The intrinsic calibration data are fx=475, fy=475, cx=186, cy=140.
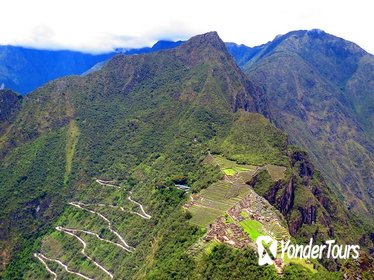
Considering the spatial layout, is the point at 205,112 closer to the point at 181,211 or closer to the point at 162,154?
the point at 162,154

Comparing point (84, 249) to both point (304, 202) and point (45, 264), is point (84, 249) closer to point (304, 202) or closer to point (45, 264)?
point (45, 264)

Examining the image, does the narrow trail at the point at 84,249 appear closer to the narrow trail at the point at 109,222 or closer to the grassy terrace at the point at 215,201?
the narrow trail at the point at 109,222

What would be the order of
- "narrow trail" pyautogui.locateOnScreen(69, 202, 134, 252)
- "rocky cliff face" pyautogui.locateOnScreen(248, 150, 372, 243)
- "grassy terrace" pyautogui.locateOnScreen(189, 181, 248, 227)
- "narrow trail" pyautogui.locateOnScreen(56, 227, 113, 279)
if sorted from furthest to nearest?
"rocky cliff face" pyautogui.locateOnScreen(248, 150, 372, 243), "narrow trail" pyautogui.locateOnScreen(69, 202, 134, 252), "narrow trail" pyautogui.locateOnScreen(56, 227, 113, 279), "grassy terrace" pyautogui.locateOnScreen(189, 181, 248, 227)

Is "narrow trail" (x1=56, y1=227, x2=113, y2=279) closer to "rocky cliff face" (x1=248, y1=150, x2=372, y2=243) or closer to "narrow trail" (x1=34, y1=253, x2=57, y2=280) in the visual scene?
"narrow trail" (x1=34, y1=253, x2=57, y2=280)

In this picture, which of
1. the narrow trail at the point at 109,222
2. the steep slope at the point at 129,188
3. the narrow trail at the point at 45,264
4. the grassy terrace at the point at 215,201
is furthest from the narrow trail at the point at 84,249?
the grassy terrace at the point at 215,201

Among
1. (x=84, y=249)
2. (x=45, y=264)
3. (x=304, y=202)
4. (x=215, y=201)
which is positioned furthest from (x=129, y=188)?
(x=304, y=202)

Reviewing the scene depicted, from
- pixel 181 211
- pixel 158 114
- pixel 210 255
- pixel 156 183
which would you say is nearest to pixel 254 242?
pixel 210 255

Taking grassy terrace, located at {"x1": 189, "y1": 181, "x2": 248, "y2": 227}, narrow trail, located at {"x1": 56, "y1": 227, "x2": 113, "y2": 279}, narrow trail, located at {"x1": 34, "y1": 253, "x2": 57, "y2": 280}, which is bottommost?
narrow trail, located at {"x1": 34, "y1": 253, "x2": 57, "y2": 280}

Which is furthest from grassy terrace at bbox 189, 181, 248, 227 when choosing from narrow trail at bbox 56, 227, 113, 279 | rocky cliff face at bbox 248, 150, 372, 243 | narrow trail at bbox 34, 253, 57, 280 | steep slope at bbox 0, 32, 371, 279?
narrow trail at bbox 34, 253, 57, 280

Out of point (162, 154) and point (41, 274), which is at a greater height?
point (162, 154)
